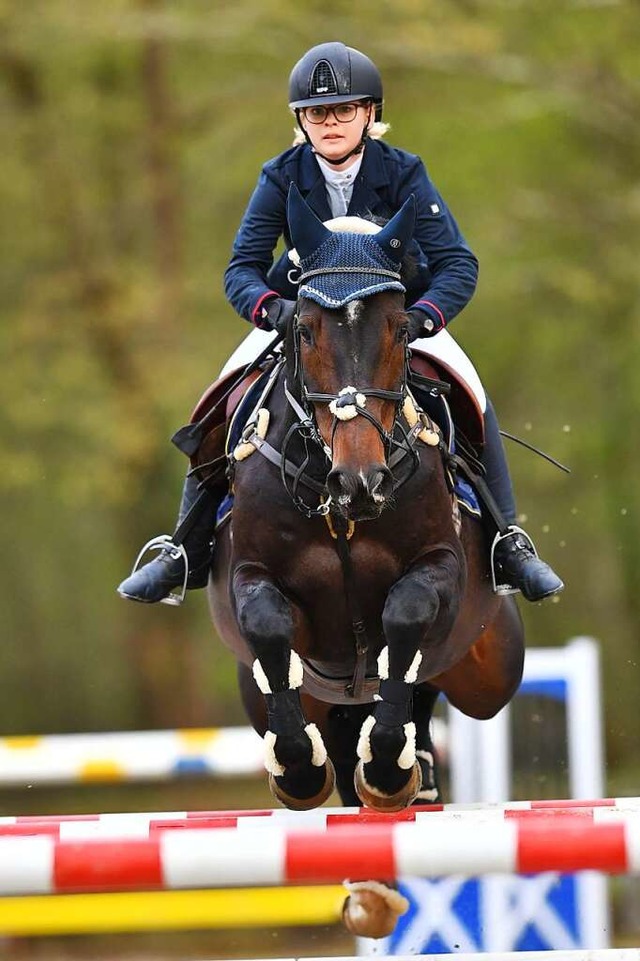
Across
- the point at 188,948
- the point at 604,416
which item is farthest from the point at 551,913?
the point at 604,416

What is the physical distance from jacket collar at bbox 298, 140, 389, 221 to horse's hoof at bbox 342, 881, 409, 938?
2.67 metres

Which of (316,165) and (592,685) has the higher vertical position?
(316,165)

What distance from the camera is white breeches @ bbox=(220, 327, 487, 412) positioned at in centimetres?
591

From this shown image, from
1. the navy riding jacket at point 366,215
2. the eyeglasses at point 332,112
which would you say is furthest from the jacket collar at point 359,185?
the eyeglasses at point 332,112

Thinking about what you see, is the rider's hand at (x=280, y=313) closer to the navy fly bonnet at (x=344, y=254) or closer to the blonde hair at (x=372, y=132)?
the navy fly bonnet at (x=344, y=254)

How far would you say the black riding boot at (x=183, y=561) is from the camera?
5.97m

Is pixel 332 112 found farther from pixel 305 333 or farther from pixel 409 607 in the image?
pixel 409 607

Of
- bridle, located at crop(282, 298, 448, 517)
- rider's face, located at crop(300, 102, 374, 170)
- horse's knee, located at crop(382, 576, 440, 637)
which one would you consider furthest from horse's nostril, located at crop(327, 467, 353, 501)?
rider's face, located at crop(300, 102, 374, 170)

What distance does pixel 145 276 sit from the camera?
18.2 meters

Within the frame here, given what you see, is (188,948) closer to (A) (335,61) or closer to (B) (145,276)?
(B) (145,276)

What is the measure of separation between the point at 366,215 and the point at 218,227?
45.6ft

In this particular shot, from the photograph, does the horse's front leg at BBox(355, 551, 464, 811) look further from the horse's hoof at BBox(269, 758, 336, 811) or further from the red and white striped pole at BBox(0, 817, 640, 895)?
the red and white striped pole at BBox(0, 817, 640, 895)

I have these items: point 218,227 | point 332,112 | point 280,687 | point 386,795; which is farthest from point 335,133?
point 218,227

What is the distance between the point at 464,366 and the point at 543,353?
44.9ft
